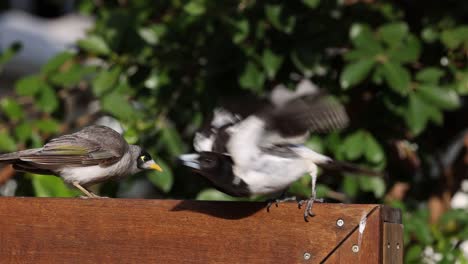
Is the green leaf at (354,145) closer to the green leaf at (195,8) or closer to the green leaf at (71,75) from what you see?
the green leaf at (195,8)

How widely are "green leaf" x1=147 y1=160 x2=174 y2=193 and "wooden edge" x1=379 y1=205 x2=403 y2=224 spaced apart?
1689 mm

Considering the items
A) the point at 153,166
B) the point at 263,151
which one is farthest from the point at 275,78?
the point at 263,151

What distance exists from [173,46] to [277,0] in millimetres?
594

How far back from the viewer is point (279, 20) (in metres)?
3.73

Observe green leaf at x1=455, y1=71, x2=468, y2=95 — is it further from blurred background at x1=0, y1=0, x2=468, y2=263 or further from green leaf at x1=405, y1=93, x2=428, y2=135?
green leaf at x1=405, y1=93, x2=428, y2=135

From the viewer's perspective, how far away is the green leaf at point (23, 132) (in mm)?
4090

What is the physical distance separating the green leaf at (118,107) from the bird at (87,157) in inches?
6.1

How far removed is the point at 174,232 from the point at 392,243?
2.06 feet

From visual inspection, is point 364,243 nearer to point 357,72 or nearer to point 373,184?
point 357,72

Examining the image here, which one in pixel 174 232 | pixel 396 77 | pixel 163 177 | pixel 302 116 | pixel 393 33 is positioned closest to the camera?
pixel 174 232

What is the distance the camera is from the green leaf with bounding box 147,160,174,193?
3854mm

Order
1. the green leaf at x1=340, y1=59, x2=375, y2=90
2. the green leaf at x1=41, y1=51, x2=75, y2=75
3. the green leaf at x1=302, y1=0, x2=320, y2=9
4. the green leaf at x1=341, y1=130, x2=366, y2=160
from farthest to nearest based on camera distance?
the green leaf at x1=41, y1=51, x2=75, y2=75 < the green leaf at x1=341, y1=130, x2=366, y2=160 < the green leaf at x1=340, y1=59, x2=375, y2=90 < the green leaf at x1=302, y1=0, x2=320, y2=9

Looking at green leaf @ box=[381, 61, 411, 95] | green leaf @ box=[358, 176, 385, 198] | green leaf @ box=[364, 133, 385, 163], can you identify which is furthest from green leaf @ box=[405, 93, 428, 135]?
green leaf @ box=[358, 176, 385, 198]

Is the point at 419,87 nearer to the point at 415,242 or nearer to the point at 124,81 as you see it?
the point at 415,242
